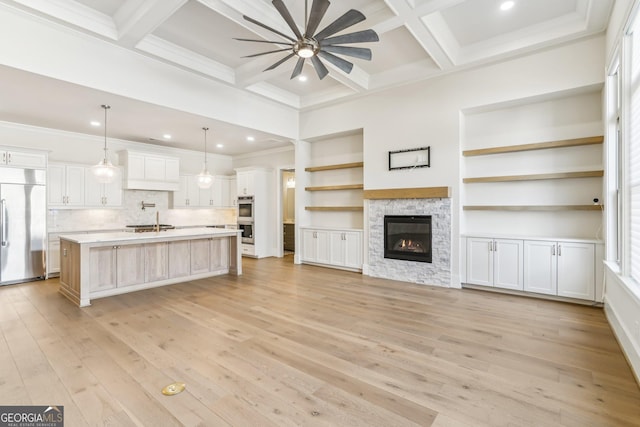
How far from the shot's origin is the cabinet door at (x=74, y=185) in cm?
618

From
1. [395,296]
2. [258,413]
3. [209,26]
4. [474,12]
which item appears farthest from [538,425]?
[209,26]

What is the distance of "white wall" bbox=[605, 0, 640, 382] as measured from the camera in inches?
96.0

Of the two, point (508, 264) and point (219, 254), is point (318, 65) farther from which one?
point (219, 254)

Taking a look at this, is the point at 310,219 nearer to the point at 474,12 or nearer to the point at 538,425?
the point at 474,12

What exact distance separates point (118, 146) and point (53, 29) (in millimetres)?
4002

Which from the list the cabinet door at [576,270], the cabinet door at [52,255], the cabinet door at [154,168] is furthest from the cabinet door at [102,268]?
the cabinet door at [576,270]

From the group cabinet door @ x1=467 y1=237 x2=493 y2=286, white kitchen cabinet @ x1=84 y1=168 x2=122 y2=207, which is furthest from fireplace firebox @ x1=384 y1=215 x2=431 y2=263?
white kitchen cabinet @ x1=84 y1=168 x2=122 y2=207

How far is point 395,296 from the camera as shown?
15.0 ft

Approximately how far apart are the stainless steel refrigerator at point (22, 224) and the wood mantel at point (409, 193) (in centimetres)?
609

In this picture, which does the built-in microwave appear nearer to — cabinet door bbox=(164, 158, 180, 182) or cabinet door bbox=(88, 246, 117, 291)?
cabinet door bbox=(164, 158, 180, 182)

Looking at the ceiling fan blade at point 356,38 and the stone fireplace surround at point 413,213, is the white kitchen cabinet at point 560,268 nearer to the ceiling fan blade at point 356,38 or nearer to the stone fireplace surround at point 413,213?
the stone fireplace surround at point 413,213

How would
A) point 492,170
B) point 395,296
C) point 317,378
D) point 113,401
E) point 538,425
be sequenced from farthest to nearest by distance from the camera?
point 492,170 < point 395,296 < point 317,378 < point 113,401 < point 538,425

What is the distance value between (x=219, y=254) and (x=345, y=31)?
4465 mm

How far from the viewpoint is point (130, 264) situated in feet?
15.8
